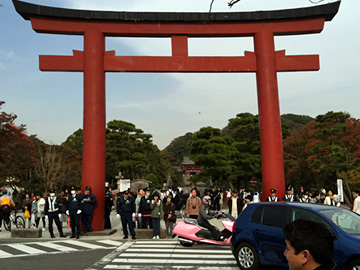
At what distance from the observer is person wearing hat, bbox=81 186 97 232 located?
13141 mm

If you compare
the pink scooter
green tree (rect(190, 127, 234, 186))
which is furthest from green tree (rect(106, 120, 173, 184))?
the pink scooter

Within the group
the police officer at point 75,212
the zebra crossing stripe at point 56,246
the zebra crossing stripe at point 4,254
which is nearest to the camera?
the zebra crossing stripe at point 4,254

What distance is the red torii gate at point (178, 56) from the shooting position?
14375mm

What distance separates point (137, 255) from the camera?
31.1ft

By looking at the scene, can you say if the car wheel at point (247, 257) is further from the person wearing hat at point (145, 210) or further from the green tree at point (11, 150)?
the green tree at point (11, 150)

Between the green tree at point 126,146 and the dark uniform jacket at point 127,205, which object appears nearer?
the dark uniform jacket at point 127,205

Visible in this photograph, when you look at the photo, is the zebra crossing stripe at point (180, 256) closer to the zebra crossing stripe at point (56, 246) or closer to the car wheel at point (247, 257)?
the car wheel at point (247, 257)

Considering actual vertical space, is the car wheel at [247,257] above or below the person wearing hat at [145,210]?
below

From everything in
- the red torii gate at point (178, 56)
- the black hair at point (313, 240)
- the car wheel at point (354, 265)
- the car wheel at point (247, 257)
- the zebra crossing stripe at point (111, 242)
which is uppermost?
the red torii gate at point (178, 56)

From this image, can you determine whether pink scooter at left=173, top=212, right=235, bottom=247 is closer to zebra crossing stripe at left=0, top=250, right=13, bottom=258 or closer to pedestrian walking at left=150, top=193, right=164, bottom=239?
pedestrian walking at left=150, top=193, right=164, bottom=239

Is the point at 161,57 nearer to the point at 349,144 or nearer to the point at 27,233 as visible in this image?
the point at 27,233

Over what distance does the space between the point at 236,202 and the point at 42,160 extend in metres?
26.8

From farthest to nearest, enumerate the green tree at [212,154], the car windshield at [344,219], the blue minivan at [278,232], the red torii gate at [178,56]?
the green tree at [212,154] < the red torii gate at [178,56] < the car windshield at [344,219] < the blue minivan at [278,232]

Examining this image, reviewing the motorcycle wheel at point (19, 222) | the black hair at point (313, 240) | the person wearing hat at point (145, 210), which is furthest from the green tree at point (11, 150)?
the black hair at point (313, 240)
